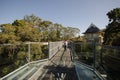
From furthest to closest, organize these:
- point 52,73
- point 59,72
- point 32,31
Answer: point 32,31 → point 59,72 → point 52,73

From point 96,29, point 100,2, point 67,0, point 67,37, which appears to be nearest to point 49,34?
point 96,29

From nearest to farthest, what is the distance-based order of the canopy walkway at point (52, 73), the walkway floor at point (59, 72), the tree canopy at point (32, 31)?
1. the canopy walkway at point (52, 73)
2. the walkway floor at point (59, 72)
3. the tree canopy at point (32, 31)

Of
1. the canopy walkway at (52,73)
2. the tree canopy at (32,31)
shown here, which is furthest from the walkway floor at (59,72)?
the tree canopy at (32,31)

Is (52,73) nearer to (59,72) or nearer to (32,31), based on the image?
(59,72)

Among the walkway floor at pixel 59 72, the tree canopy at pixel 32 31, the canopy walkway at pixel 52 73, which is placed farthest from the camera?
the tree canopy at pixel 32 31

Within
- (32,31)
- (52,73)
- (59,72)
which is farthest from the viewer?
(32,31)

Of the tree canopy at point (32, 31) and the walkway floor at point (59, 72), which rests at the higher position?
the tree canopy at point (32, 31)

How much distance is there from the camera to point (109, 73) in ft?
11.5

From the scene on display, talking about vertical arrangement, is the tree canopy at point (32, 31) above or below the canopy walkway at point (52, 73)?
above

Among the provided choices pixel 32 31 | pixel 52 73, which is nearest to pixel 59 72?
pixel 52 73

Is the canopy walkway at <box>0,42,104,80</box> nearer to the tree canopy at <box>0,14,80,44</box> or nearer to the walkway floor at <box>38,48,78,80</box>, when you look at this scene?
the walkway floor at <box>38,48,78,80</box>

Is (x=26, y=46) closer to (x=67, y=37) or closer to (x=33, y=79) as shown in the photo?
(x=33, y=79)

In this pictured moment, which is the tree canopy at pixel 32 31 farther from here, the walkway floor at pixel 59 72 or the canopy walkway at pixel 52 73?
the canopy walkway at pixel 52 73

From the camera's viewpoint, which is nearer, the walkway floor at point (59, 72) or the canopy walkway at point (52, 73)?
the canopy walkway at point (52, 73)
